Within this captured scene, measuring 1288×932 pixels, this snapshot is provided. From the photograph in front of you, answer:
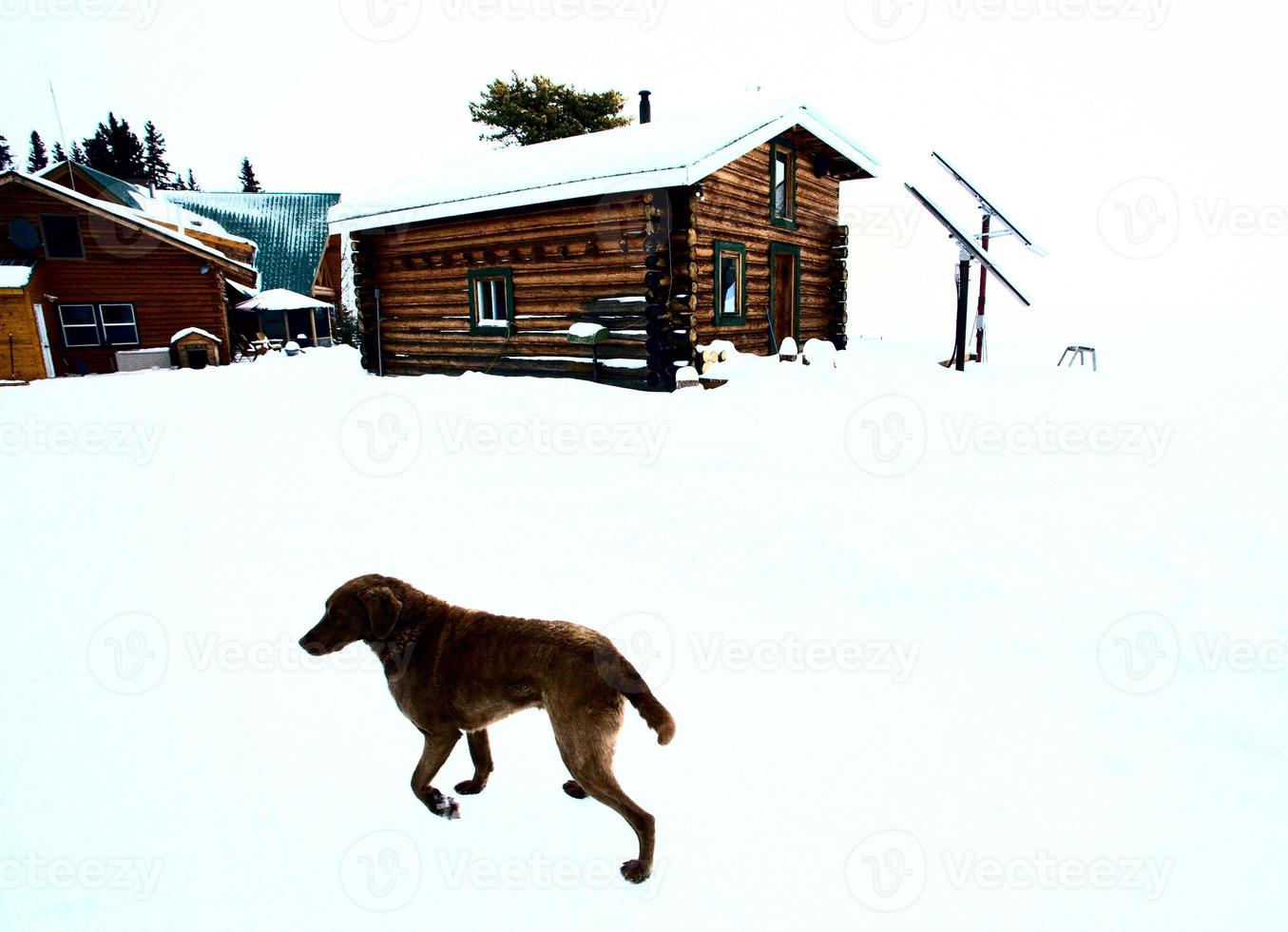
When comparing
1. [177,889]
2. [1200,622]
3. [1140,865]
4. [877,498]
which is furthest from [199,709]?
[1200,622]

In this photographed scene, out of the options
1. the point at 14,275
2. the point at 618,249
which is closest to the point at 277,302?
the point at 14,275

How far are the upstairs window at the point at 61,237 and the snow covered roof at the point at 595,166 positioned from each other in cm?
1083

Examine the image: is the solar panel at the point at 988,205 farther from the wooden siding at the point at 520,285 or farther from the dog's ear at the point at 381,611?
the dog's ear at the point at 381,611

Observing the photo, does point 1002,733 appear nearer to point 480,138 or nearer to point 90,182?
point 480,138

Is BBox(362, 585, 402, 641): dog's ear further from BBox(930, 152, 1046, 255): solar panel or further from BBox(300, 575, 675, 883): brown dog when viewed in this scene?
BBox(930, 152, 1046, 255): solar panel

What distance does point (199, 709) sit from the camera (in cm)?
317

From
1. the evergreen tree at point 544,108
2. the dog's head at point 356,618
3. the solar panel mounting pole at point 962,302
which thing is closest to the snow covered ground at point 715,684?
the dog's head at point 356,618

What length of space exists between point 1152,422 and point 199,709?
9.10 m

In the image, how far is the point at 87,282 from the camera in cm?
1922

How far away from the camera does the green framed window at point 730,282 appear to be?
11453mm

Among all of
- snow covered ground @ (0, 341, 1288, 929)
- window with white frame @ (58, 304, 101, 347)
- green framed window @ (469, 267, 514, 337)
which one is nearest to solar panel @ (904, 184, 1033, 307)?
snow covered ground @ (0, 341, 1288, 929)

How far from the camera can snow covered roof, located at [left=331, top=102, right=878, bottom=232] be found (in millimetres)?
9914

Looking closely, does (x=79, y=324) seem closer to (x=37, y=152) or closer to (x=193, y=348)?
(x=193, y=348)

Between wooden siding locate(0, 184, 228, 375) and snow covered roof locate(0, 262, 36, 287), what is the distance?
0.41m
